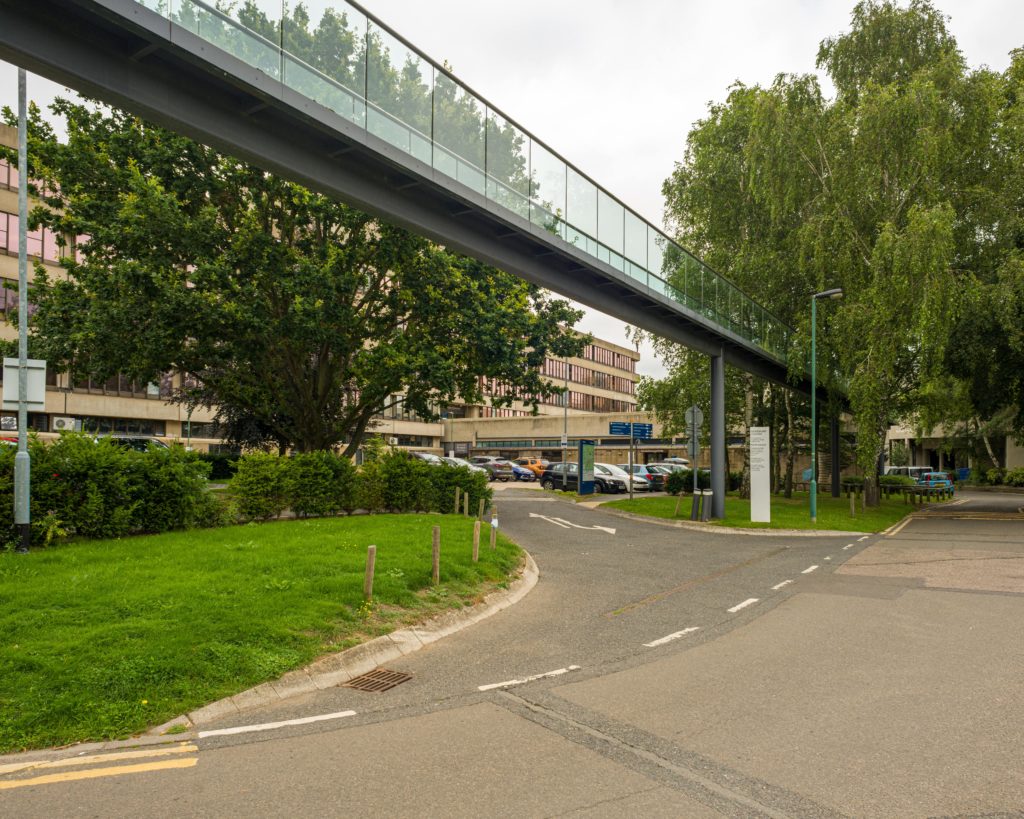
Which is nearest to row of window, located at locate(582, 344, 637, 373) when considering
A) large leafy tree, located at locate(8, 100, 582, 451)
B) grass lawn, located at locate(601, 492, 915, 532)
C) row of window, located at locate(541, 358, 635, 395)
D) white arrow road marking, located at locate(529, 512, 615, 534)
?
row of window, located at locate(541, 358, 635, 395)

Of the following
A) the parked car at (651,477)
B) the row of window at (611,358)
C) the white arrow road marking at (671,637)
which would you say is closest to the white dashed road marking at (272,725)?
the white arrow road marking at (671,637)

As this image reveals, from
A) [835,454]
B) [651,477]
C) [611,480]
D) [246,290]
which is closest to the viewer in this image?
[246,290]

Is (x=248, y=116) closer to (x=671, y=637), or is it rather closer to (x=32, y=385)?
(x=32, y=385)

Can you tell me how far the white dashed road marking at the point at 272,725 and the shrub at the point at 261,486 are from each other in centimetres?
962

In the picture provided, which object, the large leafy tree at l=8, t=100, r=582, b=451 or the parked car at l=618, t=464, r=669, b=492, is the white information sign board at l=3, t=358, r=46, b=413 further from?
the parked car at l=618, t=464, r=669, b=492

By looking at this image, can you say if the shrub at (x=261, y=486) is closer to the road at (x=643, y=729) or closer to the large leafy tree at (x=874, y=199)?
the road at (x=643, y=729)

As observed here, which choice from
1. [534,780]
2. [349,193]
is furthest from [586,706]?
[349,193]

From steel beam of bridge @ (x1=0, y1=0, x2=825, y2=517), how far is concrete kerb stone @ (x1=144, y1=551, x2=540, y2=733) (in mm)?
6323

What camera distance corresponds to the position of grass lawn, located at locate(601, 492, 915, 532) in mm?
21688

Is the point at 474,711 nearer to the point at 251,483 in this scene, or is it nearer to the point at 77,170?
the point at 251,483

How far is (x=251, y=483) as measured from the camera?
14570mm

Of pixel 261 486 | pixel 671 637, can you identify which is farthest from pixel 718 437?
pixel 671 637

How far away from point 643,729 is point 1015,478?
60.0 m

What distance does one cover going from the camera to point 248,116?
936cm
